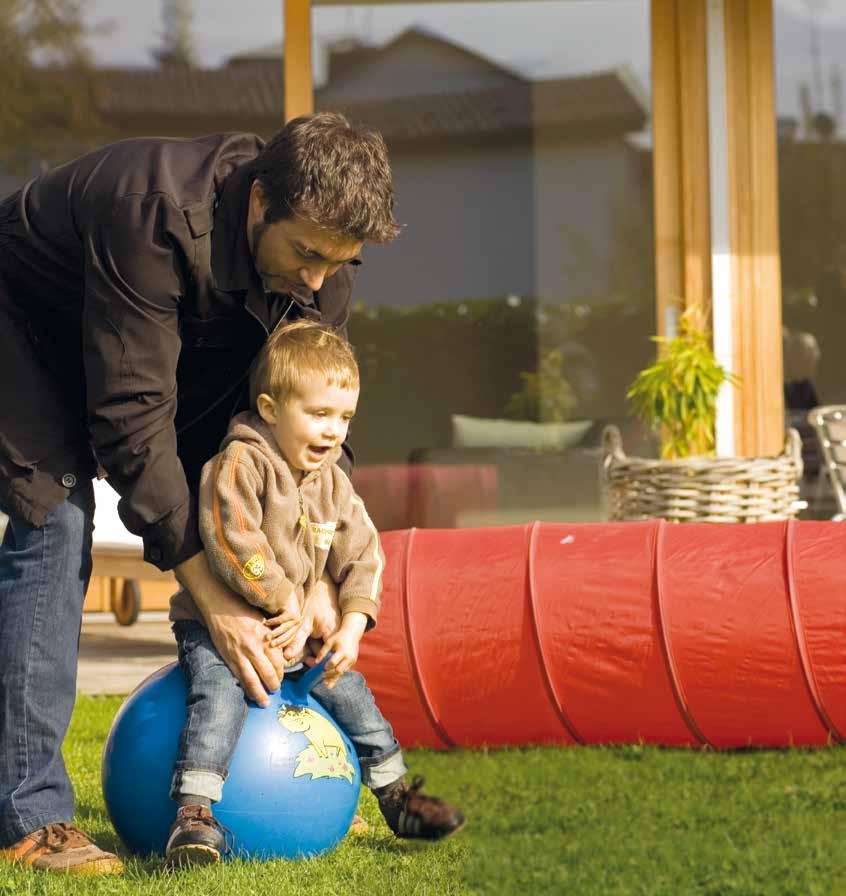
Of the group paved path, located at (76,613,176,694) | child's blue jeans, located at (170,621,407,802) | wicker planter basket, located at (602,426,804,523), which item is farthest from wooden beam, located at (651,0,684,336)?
child's blue jeans, located at (170,621,407,802)

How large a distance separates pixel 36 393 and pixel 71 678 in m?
0.57

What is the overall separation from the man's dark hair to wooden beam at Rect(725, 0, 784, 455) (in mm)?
4438

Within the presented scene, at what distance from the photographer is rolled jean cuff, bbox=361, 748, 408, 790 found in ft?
10.2

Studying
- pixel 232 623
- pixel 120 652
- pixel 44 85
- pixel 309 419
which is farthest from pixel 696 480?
pixel 44 85

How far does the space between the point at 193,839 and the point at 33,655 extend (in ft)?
1.64

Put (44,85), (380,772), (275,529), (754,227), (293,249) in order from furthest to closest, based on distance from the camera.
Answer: (44,85)
(754,227)
(380,772)
(275,529)
(293,249)

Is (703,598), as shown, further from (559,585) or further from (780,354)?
(780,354)

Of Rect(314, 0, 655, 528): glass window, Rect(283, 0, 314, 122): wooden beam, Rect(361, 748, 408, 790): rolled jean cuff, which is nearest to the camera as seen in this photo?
Rect(361, 748, 408, 790): rolled jean cuff

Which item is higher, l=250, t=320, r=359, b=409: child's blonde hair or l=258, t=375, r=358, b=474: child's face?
l=250, t=320, r=359, b=409: child's blonde hair

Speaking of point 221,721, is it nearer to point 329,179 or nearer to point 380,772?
point 380,772

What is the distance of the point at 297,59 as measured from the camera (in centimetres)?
728

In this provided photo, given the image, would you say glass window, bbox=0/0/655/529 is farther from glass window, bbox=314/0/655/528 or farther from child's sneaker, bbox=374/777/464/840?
child's sneaker, bbox=374/777/464/840

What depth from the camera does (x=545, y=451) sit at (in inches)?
301

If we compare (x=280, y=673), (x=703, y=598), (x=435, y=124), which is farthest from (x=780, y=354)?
(x=280, y=673)
